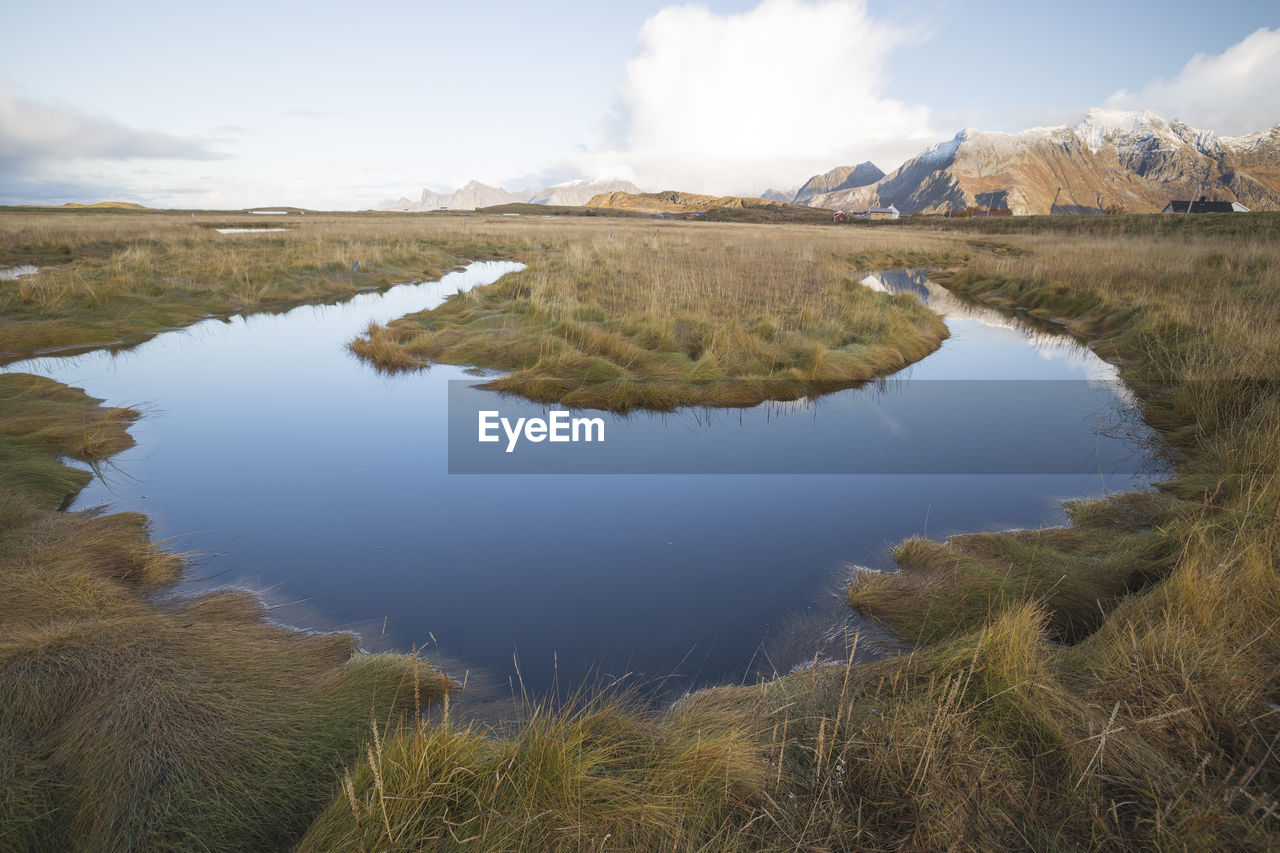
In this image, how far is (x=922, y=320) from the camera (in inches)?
560

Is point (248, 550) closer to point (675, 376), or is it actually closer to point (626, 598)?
point (626, 598)

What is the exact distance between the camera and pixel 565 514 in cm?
592

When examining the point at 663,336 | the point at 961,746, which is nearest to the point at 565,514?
the point at 961,746

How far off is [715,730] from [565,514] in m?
3.31

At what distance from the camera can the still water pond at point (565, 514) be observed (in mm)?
4277

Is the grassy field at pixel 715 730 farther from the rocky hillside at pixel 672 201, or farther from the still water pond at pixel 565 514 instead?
the rocky hillside at pixel 672 201

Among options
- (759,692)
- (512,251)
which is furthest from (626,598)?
(512,251)

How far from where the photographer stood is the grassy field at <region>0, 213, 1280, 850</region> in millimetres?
2240

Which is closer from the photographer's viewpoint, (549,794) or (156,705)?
(549,794)

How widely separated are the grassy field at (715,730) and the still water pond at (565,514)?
0.52 metres

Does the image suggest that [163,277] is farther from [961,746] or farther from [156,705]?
[961,746]

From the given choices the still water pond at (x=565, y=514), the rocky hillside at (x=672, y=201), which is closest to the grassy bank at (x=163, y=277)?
the still water pond at (x=565, y=514)

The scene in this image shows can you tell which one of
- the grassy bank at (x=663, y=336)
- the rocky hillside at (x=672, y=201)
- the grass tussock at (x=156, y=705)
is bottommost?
the grass tussock at (x=156, y=705)

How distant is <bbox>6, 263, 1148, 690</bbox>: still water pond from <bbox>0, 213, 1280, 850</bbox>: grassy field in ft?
1.71
